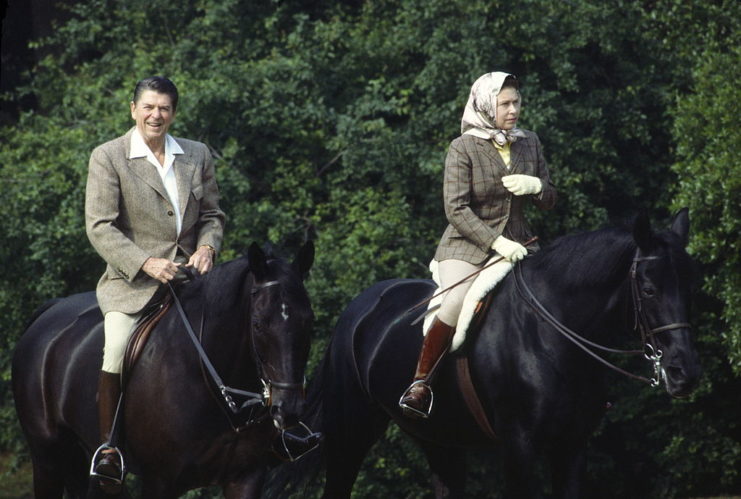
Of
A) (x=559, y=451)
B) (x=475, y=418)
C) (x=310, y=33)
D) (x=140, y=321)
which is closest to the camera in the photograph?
(x=140, y=321)

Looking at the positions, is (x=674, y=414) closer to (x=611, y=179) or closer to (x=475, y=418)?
(x=611, y=179)

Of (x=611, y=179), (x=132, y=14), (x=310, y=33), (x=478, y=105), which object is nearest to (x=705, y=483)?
(x=611, y=179)

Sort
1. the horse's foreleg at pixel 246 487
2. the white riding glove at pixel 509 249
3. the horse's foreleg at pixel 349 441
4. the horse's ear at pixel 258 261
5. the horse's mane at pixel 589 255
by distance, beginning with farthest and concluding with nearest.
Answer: the horse's foreleg at pixel 349 441 → the white riding glove at pixel 509 249 → the horse's mane at pixel 589 255 → the horse's foreleg at pixel 246 487 → the horse's ear at pixel 258 261

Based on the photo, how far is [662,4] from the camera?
48.0 ft

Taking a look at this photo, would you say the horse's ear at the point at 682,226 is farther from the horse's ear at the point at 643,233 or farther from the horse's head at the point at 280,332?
the horse's head at the point at 280,332

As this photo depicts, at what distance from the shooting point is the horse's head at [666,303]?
5574mm

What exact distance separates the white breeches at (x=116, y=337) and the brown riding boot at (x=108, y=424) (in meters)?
0.05

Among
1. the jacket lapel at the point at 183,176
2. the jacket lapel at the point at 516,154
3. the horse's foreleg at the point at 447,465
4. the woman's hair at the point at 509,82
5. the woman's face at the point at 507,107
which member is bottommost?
the horse's foreleg at the point at 447,465

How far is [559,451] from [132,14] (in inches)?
494

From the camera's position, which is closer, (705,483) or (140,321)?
(140,321)

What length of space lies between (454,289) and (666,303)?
1433 mm

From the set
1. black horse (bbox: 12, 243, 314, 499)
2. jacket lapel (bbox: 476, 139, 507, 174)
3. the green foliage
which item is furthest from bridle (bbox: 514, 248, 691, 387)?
the green foliage

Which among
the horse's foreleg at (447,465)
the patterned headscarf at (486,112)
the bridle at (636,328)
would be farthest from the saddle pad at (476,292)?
the horse's foreleg at (447,465)

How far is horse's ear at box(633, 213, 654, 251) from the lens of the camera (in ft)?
18.6
